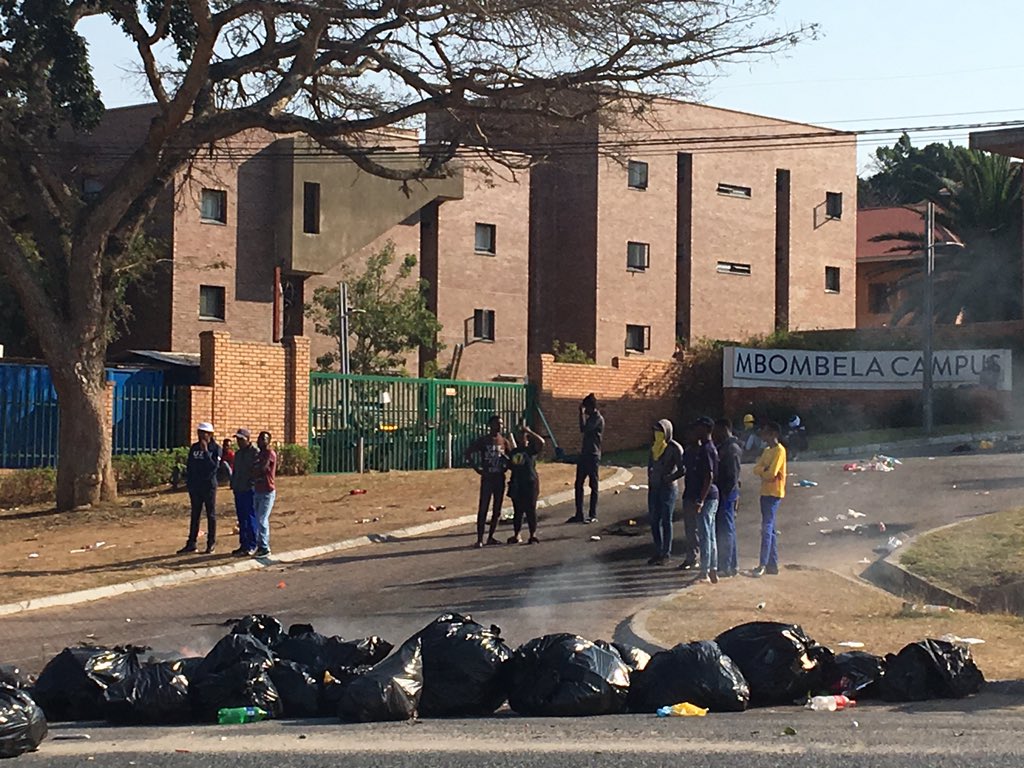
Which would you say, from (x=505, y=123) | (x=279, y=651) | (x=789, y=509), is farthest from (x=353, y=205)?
(x=279, y=651)

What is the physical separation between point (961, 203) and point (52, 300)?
1280 inches

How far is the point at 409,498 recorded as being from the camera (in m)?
24.4

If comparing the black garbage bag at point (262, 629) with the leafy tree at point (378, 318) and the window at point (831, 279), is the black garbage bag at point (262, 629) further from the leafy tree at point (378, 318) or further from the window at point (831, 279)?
the window at point (831, 279)

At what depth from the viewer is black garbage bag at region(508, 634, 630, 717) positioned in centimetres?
934

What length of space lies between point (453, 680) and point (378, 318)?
3189 centimetres

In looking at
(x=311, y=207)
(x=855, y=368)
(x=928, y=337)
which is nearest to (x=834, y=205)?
(x=855, y=368)

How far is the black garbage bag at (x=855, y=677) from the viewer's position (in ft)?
33.5

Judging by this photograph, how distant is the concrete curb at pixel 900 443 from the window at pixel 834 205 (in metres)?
22.8

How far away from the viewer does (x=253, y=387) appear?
28344 millimetres

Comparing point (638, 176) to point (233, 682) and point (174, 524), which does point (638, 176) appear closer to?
point (174, 524)

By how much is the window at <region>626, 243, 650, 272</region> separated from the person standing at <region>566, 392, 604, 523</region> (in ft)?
92.1

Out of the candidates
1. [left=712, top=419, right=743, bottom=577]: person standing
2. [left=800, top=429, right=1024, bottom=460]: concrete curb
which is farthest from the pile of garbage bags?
[left=800, top=429, right=1024, bottom=460]: concrete curb

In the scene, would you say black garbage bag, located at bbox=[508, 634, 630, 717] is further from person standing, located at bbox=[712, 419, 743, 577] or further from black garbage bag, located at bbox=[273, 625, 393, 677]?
person standing, located at bbox=[712, 419, 743, 577]

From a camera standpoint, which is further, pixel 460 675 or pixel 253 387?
pixel 253 387
